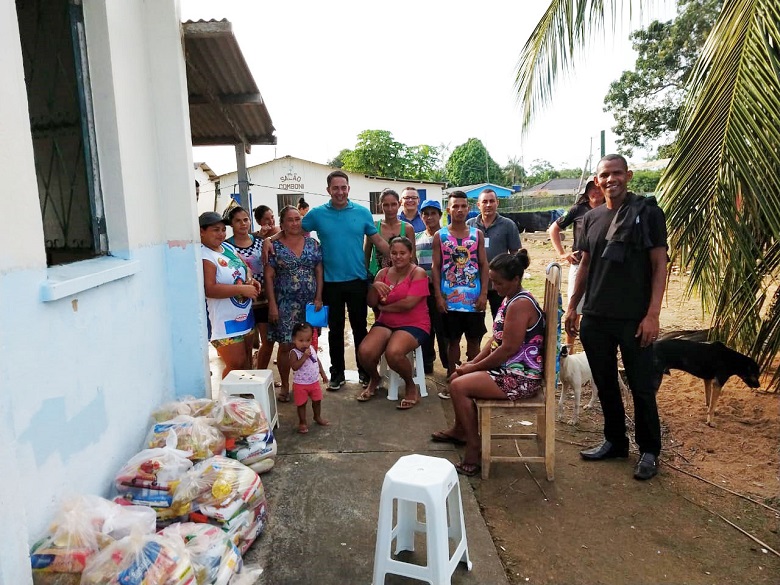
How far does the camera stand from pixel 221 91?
5184 millimetres

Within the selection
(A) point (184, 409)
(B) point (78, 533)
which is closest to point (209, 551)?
(B) point (78, 533)

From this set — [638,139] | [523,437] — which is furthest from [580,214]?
[638,139]

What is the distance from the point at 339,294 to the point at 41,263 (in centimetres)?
281

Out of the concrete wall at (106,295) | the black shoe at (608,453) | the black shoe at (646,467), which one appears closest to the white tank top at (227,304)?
the concrete wall at (106,295)

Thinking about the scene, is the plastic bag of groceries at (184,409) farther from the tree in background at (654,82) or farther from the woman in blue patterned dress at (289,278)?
the tree in background at (654,82)

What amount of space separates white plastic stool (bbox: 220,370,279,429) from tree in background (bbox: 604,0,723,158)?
18857 mm

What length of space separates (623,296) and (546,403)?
0.82 m

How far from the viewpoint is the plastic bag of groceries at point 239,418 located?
10.2ft

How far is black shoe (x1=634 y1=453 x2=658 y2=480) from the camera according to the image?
3295mm

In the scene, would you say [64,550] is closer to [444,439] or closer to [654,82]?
[444,439]

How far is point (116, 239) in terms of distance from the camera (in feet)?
9.57

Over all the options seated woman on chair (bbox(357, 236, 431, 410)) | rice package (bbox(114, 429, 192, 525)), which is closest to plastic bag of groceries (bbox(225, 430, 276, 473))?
rice package (bbox(114, 429, 192, 525))

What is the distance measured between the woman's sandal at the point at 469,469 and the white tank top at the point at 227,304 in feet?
6.38

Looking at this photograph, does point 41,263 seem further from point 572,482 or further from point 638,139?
point 638,139
